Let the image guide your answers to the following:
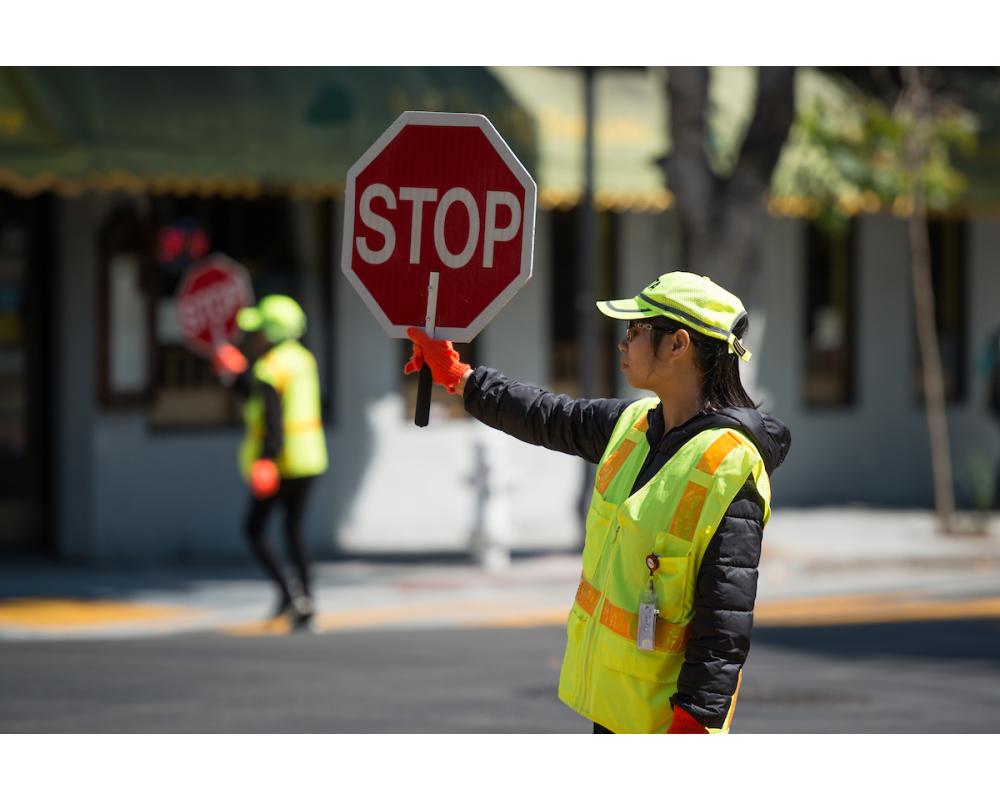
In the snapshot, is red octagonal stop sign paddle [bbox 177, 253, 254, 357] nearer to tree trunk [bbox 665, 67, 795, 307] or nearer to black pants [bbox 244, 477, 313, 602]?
black pants [bbox 244, 477, 313, 602]

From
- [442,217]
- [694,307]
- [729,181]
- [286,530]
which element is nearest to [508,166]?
[442,217]

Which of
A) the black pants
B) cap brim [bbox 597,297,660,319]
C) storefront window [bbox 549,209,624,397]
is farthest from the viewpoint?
storefront window [bbox 549,209,624,397]

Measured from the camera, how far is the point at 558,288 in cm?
1695

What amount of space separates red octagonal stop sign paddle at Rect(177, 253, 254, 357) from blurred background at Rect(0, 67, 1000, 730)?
1129 millimetres

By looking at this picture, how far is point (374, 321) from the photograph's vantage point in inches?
629

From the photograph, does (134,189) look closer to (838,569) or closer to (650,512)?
(838,569)

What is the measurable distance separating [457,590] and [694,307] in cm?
941

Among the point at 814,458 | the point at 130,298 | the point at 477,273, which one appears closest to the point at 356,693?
the point at 477,273

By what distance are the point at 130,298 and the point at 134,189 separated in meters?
1.12

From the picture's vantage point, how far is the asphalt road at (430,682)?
28.4 feet

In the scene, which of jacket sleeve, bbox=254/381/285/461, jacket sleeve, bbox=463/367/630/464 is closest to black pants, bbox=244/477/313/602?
jacket sleeve, bbox=254/381/285/461

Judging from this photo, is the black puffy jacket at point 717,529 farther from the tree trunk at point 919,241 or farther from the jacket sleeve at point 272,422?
the tree trunk at point 919,241

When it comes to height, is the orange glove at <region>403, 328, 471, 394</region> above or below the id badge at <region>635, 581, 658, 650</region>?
above

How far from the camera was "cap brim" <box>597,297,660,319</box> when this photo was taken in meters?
4.23
